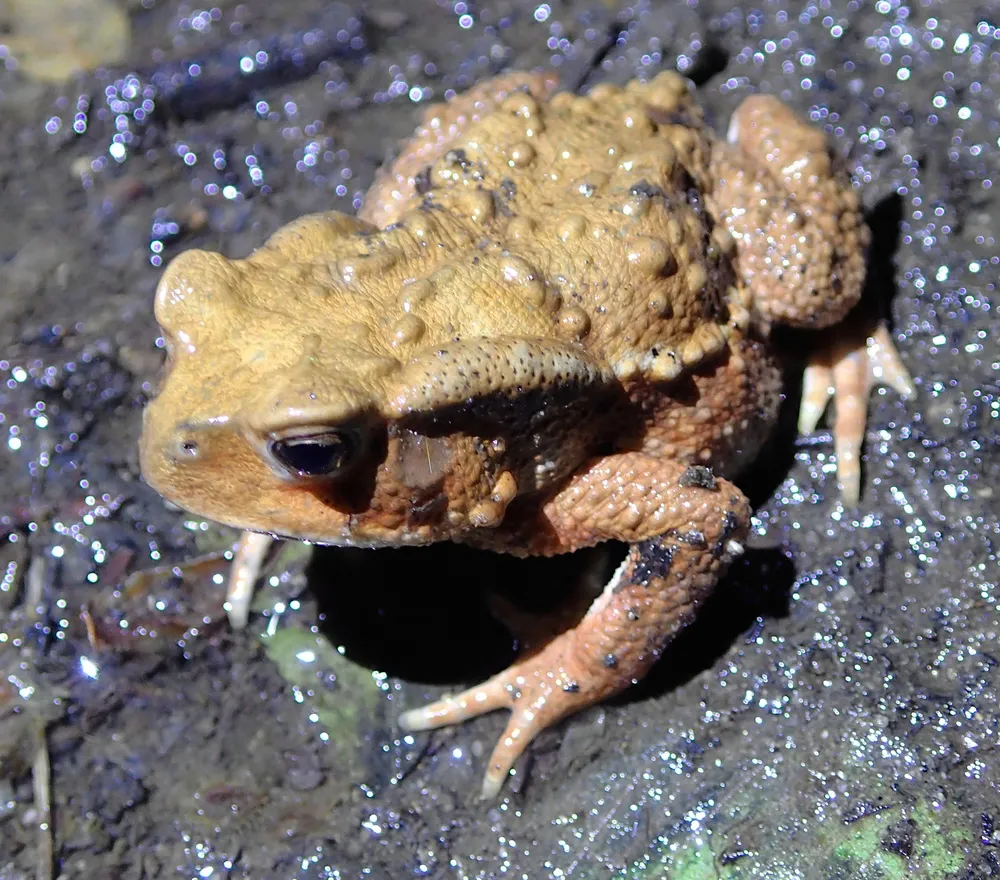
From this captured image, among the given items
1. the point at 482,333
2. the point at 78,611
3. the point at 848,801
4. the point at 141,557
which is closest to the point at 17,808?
the point at 78,611

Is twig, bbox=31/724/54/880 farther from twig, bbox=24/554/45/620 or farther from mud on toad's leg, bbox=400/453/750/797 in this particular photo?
mud on toad's leg, bbox=400/453/750/797

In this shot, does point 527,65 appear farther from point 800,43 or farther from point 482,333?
point 482,333

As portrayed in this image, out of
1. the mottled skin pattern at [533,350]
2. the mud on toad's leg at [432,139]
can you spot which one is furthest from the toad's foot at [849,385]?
the mud on toad's leg at [432,139]

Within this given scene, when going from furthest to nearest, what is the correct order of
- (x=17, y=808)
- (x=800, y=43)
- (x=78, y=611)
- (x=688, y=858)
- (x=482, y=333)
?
(x=800, y=43) < (x=78, y=611) < (x=17, y=808) < (x=688, y=858) < (x=482, y=333)

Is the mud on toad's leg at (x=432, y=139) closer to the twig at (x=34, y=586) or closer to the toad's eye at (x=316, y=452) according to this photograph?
the toad's eye at (x=316, y=452)

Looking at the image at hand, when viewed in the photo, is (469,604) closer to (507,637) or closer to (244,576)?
(507,637)

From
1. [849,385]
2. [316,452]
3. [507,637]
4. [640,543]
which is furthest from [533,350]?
[849,385]
